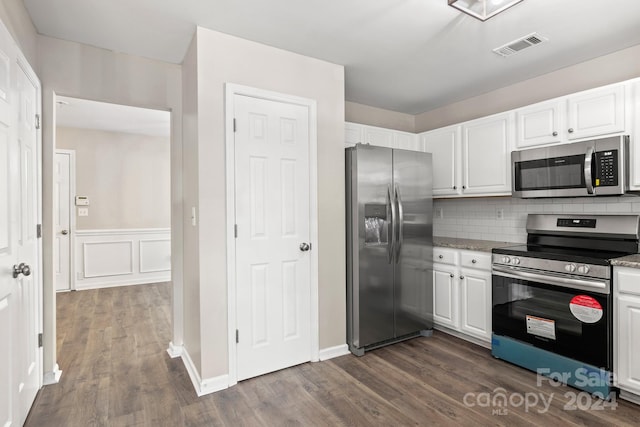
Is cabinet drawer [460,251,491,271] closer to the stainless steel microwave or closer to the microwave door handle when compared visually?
the stainless steel microwave

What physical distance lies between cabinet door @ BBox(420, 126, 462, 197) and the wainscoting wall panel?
4.74 m

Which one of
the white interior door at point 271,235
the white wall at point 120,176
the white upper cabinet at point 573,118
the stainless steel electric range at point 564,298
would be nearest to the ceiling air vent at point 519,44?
the white upper cabinet at point 573,118

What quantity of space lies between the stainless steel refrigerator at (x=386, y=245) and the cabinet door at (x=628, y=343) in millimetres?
1492

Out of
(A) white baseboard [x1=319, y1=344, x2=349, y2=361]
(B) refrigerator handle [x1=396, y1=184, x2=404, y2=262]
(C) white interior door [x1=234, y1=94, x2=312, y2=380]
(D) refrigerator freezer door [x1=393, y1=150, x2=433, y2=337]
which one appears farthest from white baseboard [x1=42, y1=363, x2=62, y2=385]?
(B) refrigerator handle [x1=396, y1=184, x2=404, y2=262]

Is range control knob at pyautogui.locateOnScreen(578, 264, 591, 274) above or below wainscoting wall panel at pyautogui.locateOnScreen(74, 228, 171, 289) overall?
above

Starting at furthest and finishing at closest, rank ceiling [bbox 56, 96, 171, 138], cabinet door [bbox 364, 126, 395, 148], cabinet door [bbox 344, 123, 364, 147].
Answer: ceiling [bbox 56, 96, 171, 138] < cabinet door [bbox 364, 126, 395, 148] < cabinet door [bbox 344, 123, 364, 147]

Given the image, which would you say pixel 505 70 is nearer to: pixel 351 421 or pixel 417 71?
pixel 417 71

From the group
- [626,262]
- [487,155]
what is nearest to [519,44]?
[487,155]

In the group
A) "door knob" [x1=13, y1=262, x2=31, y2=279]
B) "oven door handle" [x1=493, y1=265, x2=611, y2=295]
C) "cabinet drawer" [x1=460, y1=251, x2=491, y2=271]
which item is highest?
"door knob" [x1=13, y1=262, x2=31, y2=279]

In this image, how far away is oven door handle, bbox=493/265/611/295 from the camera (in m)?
2.27

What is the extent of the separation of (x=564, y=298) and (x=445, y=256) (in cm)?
108

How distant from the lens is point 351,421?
80.8 inches

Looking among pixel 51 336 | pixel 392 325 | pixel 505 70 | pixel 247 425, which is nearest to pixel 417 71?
pixel 505 70

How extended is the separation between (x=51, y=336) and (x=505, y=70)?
14.2 ft
